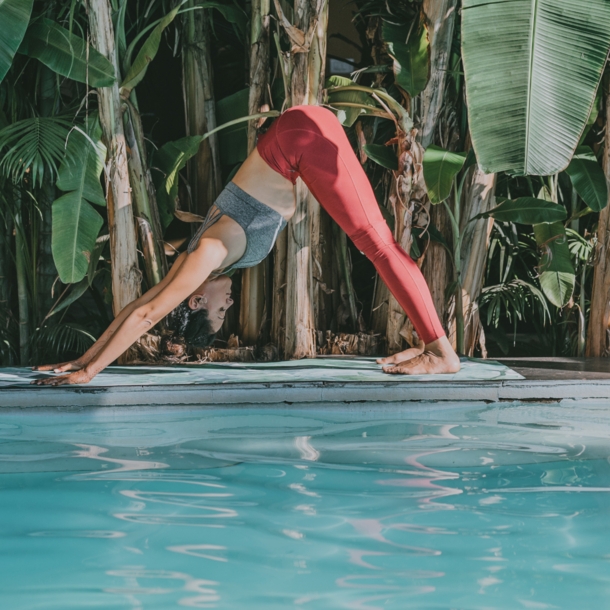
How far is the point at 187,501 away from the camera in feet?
5.78

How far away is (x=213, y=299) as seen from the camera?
2.97m

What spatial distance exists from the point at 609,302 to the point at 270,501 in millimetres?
2732

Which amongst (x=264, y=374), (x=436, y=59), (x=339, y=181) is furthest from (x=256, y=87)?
(x=264, y=374)

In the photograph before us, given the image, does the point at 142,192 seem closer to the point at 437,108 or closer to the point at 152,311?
the point at 152,311

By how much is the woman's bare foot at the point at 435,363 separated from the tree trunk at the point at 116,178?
4.38ft

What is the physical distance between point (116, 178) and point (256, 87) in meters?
0.83

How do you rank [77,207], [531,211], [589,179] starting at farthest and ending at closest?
1. [589,179]
2. [531,211]
3. [77,207]

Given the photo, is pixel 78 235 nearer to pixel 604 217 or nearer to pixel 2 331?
pixel 2 331

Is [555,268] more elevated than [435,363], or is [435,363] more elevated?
[555,268]

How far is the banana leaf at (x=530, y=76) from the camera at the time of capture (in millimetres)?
2131

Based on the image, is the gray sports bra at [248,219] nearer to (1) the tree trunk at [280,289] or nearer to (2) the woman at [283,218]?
(2) the woman at [283,218]

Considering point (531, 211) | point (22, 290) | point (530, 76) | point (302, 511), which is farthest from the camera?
point (22, 290)

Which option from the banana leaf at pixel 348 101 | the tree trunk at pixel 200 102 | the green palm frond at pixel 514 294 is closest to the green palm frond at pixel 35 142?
the tree trunk at pixel 200 102

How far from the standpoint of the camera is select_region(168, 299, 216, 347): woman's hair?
296 cm
